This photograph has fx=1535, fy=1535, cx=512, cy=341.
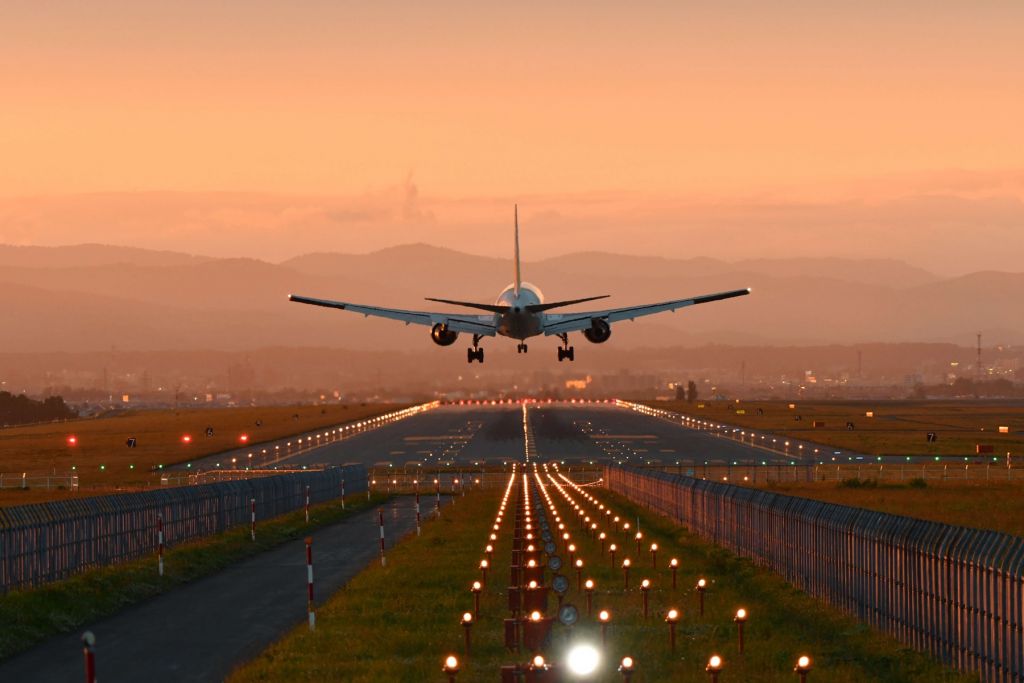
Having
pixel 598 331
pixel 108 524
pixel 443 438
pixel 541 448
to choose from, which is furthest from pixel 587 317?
pixel 443 438

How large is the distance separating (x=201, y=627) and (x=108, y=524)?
567 inches

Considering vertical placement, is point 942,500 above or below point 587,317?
below

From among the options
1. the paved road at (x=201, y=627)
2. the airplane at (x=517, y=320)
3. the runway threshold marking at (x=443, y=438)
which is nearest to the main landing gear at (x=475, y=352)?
the airplane at (x=517, y=320)

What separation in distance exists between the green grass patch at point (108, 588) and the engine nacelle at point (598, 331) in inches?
1079

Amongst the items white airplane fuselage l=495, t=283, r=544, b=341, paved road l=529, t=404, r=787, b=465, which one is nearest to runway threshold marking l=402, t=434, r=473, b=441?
paved road l=529, t=404, r=787, b=465

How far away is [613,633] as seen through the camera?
33938mm

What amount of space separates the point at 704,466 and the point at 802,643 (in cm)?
8751

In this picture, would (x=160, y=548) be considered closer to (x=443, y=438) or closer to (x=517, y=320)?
(x=517, y=320)

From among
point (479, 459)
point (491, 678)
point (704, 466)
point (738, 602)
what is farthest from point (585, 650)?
point (479, 459)

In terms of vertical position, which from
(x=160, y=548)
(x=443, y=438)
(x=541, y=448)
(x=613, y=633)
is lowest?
(x=613, y=633)

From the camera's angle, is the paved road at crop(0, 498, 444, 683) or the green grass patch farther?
the green grass patch

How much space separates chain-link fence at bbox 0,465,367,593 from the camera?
42.6 metres

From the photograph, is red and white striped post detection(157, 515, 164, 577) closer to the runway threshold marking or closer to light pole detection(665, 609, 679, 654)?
light pole detection(665, 609, 679, 654)

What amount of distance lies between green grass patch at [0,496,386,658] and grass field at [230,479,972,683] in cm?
616
